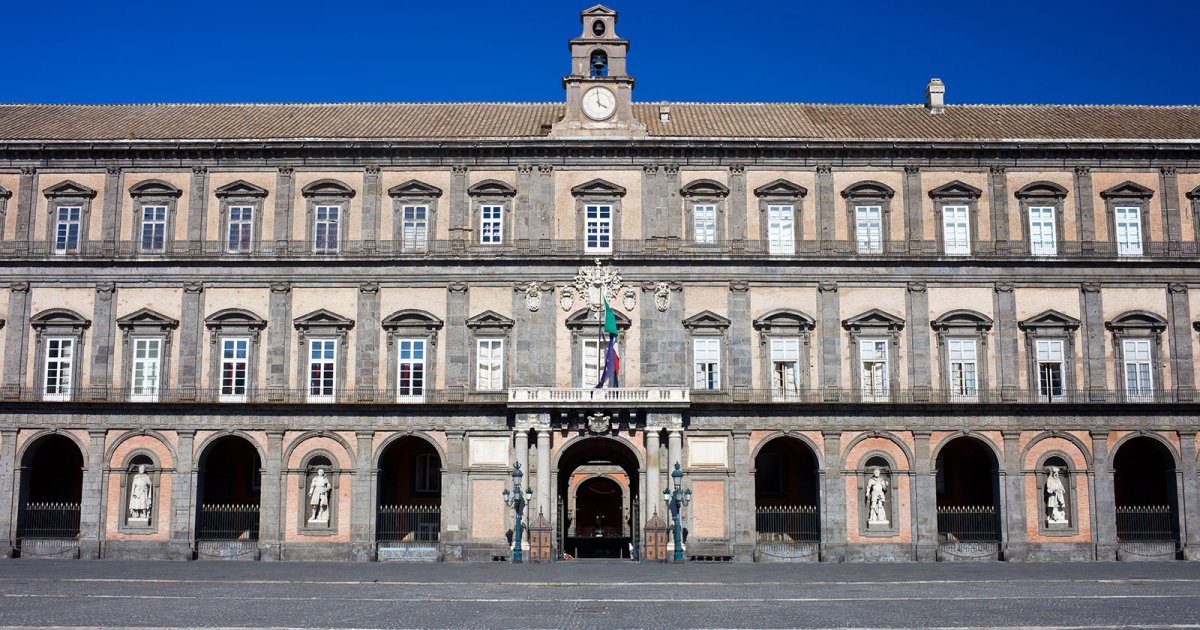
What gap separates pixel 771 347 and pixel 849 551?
7602mm

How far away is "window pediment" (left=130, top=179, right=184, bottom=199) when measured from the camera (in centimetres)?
4869

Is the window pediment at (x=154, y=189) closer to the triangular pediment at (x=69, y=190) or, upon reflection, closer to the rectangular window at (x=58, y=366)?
the triangular pediment at (x=69, y=190)

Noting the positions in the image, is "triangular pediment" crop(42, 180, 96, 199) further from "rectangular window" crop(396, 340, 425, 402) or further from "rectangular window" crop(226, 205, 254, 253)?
"rectangular window" crop(396, 340, 425, 402)

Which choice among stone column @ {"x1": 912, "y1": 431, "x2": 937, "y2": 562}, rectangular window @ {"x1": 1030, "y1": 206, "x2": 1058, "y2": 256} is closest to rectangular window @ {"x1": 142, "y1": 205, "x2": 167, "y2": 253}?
stone column @ {"x1": 912, "y1": 431, "x2": 937, "y2": 562}

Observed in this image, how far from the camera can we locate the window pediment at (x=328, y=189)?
159 feet

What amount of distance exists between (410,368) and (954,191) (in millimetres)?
20728

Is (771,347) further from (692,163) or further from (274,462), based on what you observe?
(274,462)

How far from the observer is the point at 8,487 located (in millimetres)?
46562

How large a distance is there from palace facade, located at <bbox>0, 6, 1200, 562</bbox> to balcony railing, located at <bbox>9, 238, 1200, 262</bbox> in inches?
4.6

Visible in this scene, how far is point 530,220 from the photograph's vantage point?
48.1 meters

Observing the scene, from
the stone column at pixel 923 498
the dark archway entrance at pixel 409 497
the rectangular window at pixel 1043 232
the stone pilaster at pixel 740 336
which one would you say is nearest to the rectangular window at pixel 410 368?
the dark archway entrance at pixel 409 497

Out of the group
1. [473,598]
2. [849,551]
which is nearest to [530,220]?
[849,551]

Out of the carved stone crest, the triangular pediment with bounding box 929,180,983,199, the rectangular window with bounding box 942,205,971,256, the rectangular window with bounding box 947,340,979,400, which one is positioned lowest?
the carved stone crest

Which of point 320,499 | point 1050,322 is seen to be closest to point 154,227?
point 320,499
